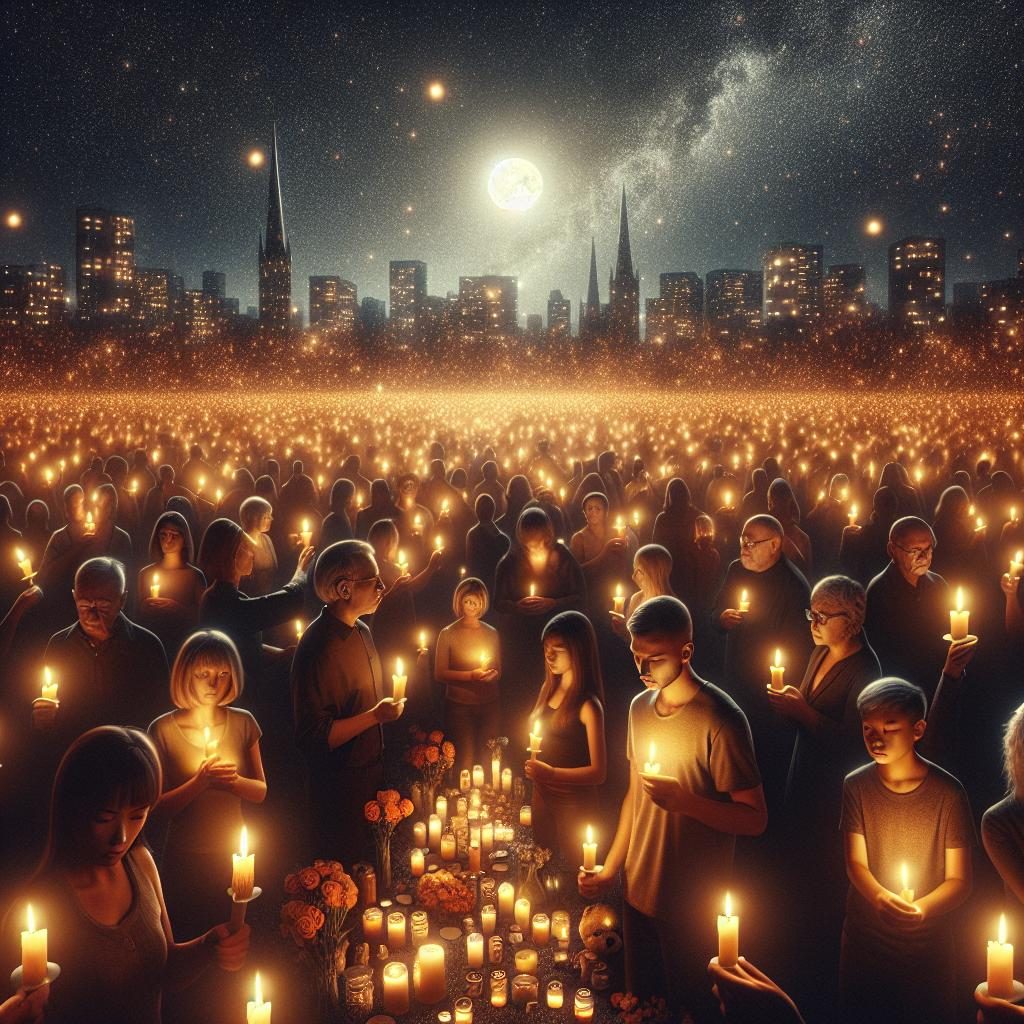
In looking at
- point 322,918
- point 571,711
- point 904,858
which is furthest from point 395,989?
point 904,858

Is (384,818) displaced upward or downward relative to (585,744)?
downward

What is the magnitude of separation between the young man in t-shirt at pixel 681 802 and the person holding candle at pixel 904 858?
Result: 1.38 ft

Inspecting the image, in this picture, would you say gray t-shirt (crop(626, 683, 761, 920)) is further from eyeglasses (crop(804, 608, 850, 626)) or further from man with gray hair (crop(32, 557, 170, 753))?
man with gray hair (crop(32, 557, 170, 753))

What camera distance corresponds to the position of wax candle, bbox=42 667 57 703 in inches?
162

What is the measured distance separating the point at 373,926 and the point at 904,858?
2.66m

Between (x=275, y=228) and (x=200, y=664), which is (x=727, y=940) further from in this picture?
(x=275, y=228)

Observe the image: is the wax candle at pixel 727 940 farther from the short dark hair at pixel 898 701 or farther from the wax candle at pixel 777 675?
the wax candle at pixel 777 675

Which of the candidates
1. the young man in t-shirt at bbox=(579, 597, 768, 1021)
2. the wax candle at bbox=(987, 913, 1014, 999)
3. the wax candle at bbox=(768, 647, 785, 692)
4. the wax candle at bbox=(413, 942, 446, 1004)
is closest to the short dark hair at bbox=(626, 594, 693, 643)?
the young man in t-shirt at bbox=(579, 597, 768, 1021)

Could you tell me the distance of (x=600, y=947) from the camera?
4305 millimetres

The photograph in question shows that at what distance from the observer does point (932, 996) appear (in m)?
3.30

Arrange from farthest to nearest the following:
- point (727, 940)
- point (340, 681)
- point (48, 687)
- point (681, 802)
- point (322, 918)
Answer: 1. point (340, 681)
2. point (48, 687)
3. point (322, 918)
4. point (681, 802)
5. point (727, 940)

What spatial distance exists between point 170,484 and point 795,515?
24.8 ft

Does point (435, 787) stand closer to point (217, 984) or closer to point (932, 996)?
point (217, 984)

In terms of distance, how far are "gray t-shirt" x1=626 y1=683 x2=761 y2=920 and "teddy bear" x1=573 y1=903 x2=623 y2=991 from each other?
821mm
